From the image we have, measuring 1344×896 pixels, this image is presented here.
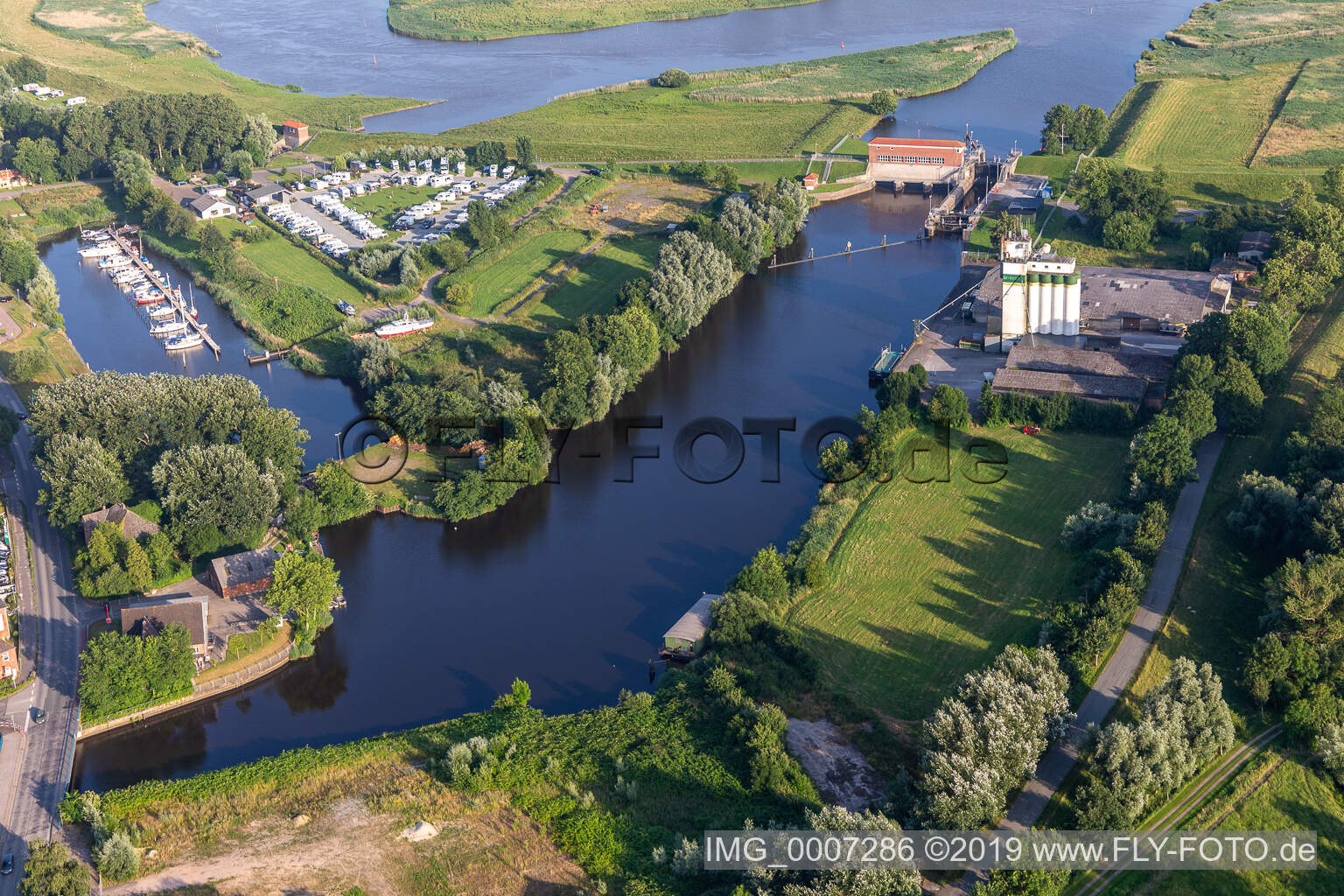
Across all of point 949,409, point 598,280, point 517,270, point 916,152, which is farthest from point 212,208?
point 949,409

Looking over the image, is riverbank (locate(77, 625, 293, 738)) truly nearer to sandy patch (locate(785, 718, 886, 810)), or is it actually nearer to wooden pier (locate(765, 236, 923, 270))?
sandy patch (locate(785, 718, 886, 810))

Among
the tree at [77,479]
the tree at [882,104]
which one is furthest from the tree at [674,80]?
the tree at [77,479]

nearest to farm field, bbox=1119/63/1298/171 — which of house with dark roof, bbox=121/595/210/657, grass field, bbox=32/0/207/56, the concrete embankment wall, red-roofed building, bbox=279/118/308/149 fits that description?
red-roofed building, bbox=279/118/308/149

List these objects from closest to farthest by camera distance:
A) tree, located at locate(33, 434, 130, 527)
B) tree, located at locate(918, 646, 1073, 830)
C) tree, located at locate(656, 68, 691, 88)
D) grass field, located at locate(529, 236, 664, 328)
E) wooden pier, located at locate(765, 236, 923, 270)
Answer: tree, located at locate(918, 646, 1073, 830) < tree, located at locate(33, 434, 130, 527) < grass field, located at locate(529, 236, 664, 328) < wooden pier, located at locate(765, 236, 923, 270) < tree, located at locate(656, 68, 691, 88)

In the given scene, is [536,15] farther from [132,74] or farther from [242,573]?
[242,573]

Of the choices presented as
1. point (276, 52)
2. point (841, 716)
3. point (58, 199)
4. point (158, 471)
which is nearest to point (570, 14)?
point (276, 52)

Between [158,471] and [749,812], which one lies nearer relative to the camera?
[749,812]

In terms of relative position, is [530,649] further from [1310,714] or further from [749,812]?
[1310,714]
